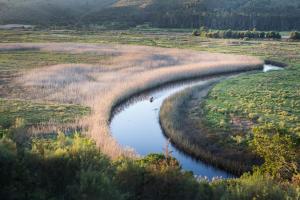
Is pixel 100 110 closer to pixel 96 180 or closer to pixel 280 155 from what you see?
pixel 280 155

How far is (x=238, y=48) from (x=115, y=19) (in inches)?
3664

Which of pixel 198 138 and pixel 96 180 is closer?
pixel 96 180

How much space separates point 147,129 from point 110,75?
18.1 m

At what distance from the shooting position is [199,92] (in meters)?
47.4

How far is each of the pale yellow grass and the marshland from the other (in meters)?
0.13

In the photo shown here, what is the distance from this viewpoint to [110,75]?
52031mm

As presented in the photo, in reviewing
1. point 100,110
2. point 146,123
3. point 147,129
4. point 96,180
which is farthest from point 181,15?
point 96,180

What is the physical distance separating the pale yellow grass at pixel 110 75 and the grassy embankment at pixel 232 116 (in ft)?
16.6

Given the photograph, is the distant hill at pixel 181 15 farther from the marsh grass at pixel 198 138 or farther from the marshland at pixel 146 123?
the marsh grass at pixel 198 138

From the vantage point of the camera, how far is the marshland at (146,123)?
1600 cm

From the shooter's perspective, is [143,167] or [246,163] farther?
[246,163]

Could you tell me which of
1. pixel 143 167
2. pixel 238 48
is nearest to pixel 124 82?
pixel 143 167

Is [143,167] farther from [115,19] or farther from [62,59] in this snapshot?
[115,19]

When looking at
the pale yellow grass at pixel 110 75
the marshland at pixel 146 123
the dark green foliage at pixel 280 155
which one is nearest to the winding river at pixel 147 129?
the marshland at pixel 146 123
